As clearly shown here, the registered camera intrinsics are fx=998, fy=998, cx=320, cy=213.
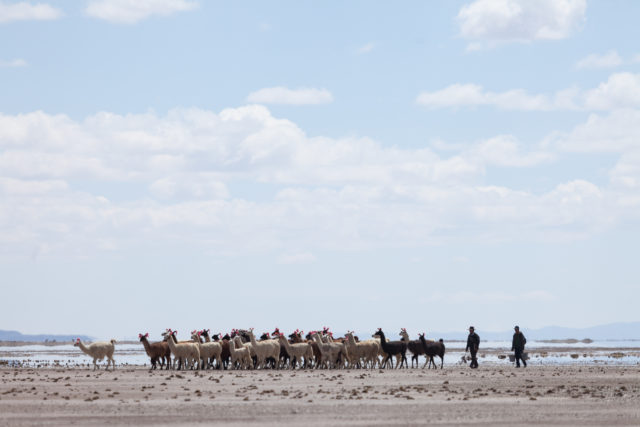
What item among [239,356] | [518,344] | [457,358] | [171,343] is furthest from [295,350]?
[457,358]

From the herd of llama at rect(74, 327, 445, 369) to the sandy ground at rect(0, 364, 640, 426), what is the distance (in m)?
5.49

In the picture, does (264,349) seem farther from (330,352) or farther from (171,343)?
(171,343)

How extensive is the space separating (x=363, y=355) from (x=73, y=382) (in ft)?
57.7

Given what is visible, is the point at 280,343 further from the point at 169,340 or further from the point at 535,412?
the point at 535,412

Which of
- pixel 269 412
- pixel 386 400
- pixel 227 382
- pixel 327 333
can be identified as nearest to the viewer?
pixel 269 412

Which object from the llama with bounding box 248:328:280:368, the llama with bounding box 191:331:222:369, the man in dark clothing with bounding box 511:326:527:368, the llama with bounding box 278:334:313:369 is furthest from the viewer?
the man in dark clothing with bounding box 511:326:527:368

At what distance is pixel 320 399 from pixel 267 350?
1855 centimetres

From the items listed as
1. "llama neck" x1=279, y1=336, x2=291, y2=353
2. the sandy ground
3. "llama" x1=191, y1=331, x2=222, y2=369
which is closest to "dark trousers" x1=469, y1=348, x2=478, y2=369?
the sandy ground

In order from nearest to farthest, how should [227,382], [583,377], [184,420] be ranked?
1. [184,420]
2. [227,382]
3. [583,377]

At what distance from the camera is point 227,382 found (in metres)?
34.8

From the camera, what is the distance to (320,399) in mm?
27266

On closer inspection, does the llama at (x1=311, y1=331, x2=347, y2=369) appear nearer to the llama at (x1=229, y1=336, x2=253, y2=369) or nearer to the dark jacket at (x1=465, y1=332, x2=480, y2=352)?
the llama at (x1=229, y1=336, x2=253, y2=369)

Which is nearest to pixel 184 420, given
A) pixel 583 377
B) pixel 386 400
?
pixel 386 400

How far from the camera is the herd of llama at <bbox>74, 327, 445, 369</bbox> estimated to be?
45.0 metres
